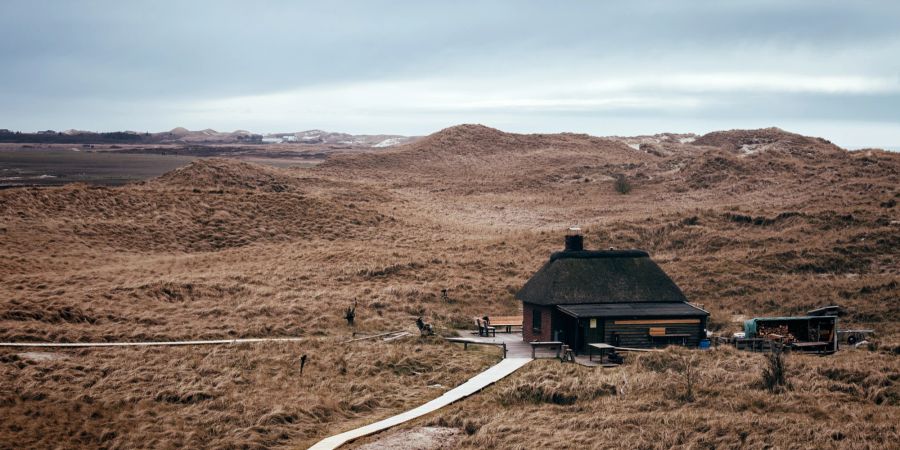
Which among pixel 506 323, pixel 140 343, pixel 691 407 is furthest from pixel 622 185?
pixel 691 407

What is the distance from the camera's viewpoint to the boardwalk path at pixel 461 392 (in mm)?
25031

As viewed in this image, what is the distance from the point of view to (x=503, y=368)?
32.1 metres

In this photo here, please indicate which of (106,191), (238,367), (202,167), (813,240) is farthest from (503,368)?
(202,167)

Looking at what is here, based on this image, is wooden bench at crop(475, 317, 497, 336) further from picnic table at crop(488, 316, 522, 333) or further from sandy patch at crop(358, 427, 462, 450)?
sandy patch at crop(358, 427, 462, 450)

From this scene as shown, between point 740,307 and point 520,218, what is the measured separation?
39.1 metres

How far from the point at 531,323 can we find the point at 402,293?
12351 mm

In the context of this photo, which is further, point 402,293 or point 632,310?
point 402,293

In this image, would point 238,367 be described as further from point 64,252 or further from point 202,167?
point 202,167

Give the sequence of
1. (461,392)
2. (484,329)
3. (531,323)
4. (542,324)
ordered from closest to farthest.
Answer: (461,392) < (542,324) < (531,323) < (484,329)

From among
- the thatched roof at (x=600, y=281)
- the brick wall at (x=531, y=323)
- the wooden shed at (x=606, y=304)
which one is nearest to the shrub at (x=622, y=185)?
the wooden shed at (x=606, y=304)

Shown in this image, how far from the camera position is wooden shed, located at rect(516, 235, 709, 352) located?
114ft

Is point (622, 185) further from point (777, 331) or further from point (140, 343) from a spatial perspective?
point (140, 343)

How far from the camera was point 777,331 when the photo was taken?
35969 mm

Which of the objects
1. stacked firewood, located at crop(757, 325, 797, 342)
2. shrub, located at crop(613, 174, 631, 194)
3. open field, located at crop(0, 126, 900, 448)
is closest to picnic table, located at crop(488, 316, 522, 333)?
open field, located at crop(0, 126, 900, 448)
